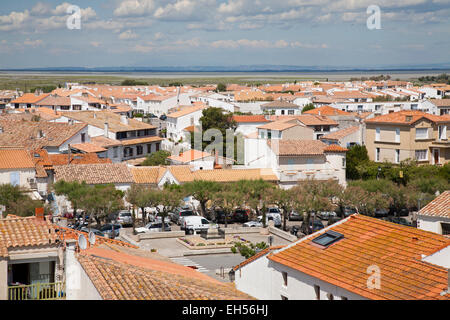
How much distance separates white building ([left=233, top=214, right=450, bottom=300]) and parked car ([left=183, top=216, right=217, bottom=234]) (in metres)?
17.8

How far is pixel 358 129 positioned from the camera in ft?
159

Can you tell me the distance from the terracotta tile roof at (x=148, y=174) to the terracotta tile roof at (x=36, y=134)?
10.0 m

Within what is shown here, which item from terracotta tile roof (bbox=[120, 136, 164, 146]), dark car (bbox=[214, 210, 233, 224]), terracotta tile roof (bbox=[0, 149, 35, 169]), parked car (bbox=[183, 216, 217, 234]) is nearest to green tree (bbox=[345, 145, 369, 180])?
dark car (bbox=[214, 210, 233, 224])

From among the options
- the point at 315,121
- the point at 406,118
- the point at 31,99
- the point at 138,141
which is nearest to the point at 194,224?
the point at 406,118

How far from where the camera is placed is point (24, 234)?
12242mm

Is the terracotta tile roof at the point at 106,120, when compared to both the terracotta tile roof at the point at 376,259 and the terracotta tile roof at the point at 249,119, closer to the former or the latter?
the terracotta tile roof at the point at 249,119

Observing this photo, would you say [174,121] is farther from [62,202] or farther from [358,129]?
[62,202]

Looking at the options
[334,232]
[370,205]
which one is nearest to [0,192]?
[370,205]

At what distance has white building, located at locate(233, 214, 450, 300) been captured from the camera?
10.9 meters

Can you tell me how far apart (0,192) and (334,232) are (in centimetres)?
2225

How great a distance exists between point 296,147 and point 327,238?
29611mm

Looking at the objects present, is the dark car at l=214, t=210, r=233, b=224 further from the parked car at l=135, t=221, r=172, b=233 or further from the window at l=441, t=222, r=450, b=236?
the window at l=441, t=222, r=450, b=236

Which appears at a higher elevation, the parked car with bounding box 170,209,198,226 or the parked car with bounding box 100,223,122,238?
the parked car with bounding box 100,223,122,238

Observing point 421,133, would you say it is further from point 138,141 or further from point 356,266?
point 356,266
